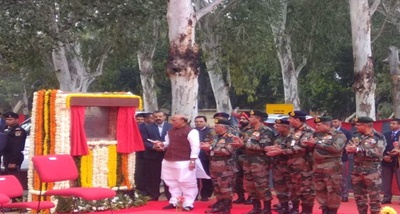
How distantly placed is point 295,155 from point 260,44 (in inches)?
492

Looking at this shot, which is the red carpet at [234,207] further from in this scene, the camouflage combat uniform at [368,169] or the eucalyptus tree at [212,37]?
the eucalyptus tree at [212,37]

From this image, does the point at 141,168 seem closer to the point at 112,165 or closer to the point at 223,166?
the point at 112,165

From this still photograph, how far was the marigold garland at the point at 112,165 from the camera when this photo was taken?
14320mm

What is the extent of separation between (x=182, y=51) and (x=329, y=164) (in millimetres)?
5274

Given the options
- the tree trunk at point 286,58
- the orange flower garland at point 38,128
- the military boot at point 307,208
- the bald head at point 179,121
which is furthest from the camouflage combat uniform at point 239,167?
the tree trunk at point 286,58

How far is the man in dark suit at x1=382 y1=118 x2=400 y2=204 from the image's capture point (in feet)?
47.5

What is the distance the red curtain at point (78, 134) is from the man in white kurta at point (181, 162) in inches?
57.1

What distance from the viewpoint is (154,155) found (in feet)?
50.2

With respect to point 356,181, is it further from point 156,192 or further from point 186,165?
point 156,192

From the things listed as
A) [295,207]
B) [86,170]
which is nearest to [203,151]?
[86,170]

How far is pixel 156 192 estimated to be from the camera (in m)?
15.5

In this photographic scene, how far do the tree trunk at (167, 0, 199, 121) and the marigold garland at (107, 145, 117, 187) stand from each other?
7.93 ft

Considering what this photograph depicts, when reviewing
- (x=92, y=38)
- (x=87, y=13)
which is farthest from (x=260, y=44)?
(x=87, y=13)

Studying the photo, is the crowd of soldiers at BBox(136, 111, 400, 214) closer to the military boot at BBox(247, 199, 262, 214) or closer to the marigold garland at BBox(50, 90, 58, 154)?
the military boot at BBox(247, 199, 262, 214)
